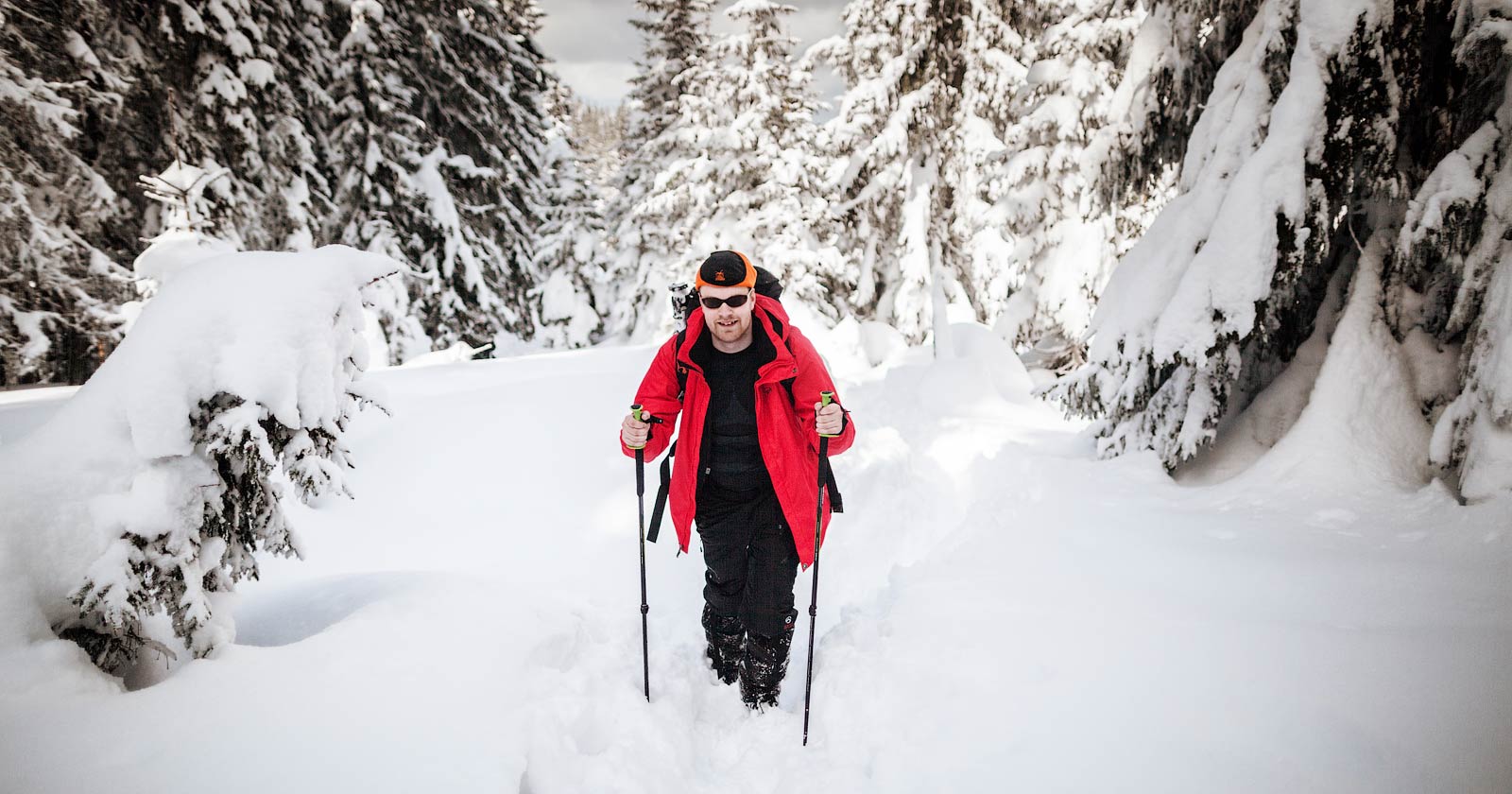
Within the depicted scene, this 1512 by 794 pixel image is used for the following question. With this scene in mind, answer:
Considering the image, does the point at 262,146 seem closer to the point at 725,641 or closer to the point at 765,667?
the point at 725,641

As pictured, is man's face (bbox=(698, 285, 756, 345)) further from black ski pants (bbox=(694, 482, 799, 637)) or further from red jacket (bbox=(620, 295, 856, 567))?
black ski pants (bbox=(694, 482, 799, 637))

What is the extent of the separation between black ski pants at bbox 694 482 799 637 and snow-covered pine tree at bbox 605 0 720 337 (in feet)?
46.7

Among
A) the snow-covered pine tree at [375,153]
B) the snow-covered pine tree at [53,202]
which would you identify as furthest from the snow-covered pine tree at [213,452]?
the snow-covered pine tree at [375,153]

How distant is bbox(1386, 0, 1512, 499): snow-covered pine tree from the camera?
341 cm

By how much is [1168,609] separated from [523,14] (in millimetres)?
29240

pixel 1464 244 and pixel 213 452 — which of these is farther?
pixel 1464 244

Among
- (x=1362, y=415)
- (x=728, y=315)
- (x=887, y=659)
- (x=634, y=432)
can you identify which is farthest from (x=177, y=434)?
(x=1362, y=415)

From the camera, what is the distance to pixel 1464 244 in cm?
368

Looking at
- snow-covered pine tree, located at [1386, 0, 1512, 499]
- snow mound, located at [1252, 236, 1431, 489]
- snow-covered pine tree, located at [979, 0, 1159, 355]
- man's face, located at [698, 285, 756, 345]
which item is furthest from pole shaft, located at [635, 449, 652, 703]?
snow-covered pine tree, located at [979, 0, 1159, 355]

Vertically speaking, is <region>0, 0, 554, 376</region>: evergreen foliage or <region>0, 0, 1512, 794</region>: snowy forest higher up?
<region>0, 0, 554, 376</region>: evergreen foliage

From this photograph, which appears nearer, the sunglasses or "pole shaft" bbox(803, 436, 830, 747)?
the sunglasses

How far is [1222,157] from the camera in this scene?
4500 mm

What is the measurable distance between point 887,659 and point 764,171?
15.3 meters

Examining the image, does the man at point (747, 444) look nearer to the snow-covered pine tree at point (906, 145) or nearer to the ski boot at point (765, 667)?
the ski boot at point (765, 667)
